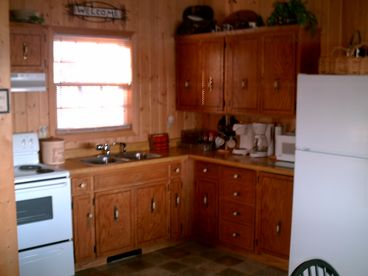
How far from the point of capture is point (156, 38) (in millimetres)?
5250

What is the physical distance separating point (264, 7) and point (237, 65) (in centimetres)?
68

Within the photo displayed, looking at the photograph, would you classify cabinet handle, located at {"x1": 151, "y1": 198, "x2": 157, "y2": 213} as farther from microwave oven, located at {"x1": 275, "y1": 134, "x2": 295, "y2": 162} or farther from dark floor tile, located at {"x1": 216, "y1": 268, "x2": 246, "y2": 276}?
microwave oven, located at {"x1": 275, "y1": 134, "x2": 295, "y2": 162}

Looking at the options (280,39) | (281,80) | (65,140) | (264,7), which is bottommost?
(65,140)

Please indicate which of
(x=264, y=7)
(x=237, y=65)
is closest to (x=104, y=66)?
(x=237, y=65)

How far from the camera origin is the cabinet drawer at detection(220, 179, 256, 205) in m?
4.50

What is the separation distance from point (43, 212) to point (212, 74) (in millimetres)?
2215

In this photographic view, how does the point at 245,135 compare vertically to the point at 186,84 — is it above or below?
below

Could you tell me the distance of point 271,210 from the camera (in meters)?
4.36

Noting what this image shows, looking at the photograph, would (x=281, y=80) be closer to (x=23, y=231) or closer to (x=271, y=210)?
(x=271, y=210)

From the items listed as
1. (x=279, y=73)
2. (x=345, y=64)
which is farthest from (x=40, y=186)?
(x=345, y=64)

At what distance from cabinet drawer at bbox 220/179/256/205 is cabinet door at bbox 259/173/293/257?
0.10m

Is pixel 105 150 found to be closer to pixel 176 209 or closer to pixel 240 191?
pixel 176 209

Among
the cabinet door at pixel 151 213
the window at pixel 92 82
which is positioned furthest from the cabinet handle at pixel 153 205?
the window at pixel 92 82

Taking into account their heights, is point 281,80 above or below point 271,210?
above
